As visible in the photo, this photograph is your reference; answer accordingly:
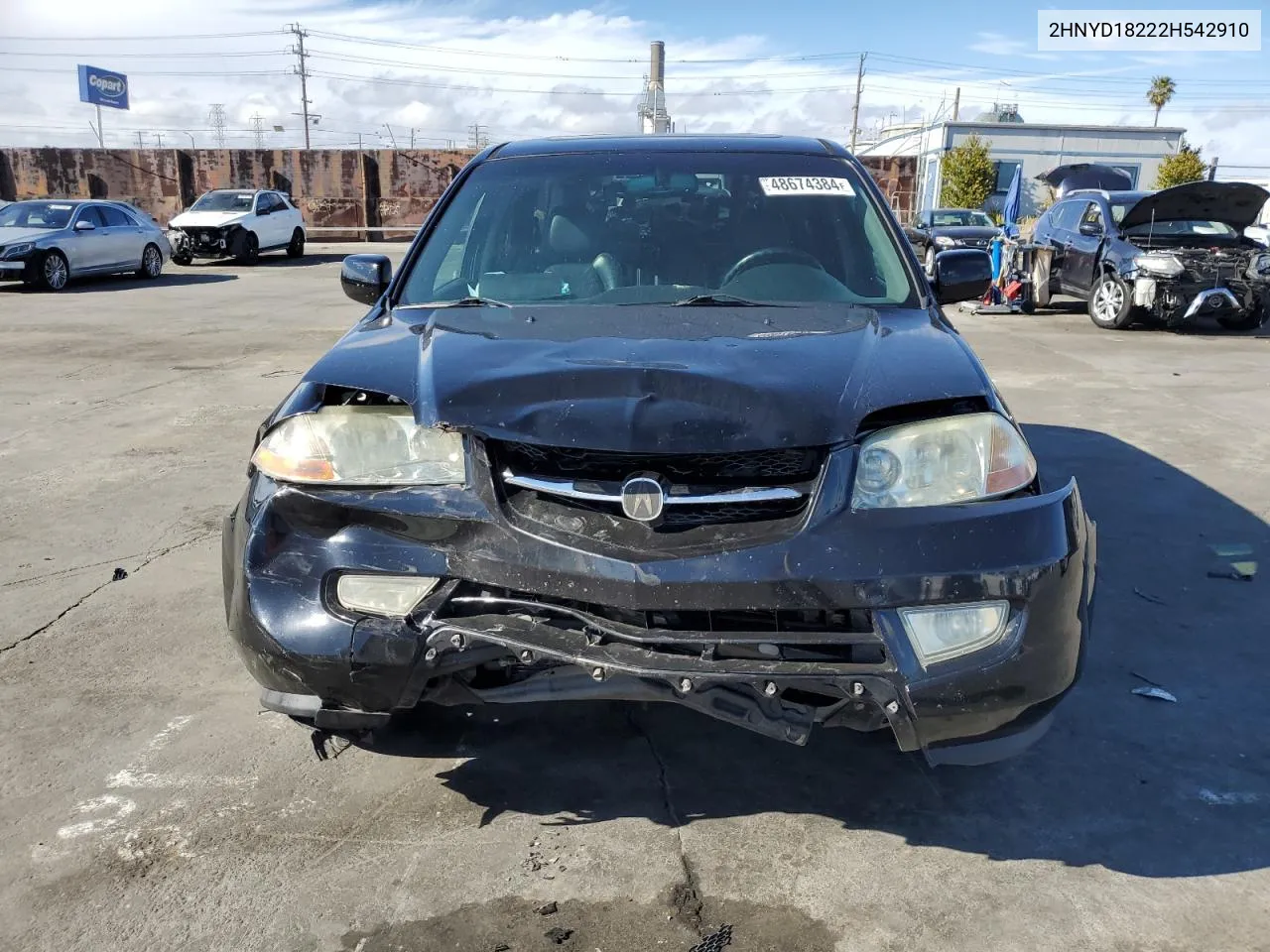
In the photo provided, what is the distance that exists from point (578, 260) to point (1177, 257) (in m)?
10.7

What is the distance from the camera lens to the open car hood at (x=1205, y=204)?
11602 mm

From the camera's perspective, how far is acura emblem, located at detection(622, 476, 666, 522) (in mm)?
2146

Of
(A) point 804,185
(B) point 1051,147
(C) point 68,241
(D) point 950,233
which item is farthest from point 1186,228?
(B) point 1051,147

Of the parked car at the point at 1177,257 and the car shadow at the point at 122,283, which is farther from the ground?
the parked car at the point at 1177,257

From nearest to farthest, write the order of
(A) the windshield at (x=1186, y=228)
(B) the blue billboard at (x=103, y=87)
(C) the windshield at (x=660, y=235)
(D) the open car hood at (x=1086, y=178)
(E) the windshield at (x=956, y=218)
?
(C) the windshield at (x=660, y=235) < (A) the windshield at (x=1186, y=228) < (D) the open car hood at (x=1086, y=178) < (E) the windshield at (x=956, y=218) < (B) the blue billboard at (x=103, y=87)

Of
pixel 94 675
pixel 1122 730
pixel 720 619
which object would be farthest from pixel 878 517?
pixel 94 675

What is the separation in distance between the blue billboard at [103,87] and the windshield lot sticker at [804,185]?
185 ft

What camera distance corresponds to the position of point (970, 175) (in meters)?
41.3

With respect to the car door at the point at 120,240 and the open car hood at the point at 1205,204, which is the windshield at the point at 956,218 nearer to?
the open car hood at the point at 1205,204

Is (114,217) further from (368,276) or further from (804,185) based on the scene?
(804,185)

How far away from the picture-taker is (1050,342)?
11531 mm

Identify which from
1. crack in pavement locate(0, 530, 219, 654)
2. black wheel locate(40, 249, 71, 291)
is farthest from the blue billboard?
crack in pavement locate(0, 530, 219, 654)

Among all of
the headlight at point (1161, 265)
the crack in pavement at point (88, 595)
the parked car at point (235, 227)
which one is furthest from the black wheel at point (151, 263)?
the headlight at point (1161, 265)

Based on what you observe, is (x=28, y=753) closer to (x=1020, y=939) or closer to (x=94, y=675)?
(x=94, y=675)
